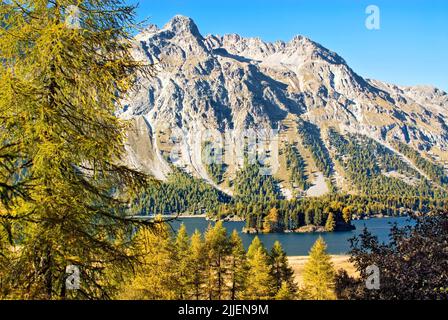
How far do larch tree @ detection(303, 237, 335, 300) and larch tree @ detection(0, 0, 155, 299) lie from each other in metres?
37.3

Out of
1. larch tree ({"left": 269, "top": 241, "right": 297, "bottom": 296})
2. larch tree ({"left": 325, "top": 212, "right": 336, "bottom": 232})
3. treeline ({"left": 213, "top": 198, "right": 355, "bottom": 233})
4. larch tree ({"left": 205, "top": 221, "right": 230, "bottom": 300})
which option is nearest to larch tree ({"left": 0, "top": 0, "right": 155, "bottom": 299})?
larch tree ({"left": 205, "top": 221, "right": 230, "bottom": 300})

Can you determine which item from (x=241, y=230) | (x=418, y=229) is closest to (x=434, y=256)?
(x=418, y=229)

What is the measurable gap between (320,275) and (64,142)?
131 ft

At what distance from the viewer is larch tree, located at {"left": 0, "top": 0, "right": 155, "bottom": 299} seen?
834 cm

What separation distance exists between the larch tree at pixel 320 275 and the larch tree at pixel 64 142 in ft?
122

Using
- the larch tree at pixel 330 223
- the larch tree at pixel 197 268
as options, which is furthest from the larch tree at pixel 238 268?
the larch tree at pixel 330 223

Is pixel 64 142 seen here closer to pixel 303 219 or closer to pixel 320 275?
pixel 320 275

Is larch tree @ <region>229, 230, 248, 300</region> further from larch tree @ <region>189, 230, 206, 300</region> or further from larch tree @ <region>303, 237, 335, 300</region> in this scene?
larch tree @ <region>303, 237, 335, 300</region>

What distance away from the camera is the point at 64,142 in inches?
342

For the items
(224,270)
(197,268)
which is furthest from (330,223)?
(197,268)
